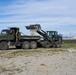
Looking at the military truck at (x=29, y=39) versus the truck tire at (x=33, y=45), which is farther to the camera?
the truck tire at (x=33, y=45)

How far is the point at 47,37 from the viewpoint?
42.6 m

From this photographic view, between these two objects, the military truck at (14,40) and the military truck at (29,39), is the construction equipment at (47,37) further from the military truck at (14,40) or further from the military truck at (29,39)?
the military truck at (14,40)

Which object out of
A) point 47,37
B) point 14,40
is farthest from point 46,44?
point 14,40

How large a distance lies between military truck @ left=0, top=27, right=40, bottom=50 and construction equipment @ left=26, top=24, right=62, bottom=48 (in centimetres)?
211

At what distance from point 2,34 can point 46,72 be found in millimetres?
22082

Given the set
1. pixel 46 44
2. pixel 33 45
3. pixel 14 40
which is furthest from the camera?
pixel 46 44

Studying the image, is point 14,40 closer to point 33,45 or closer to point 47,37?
point 33,45

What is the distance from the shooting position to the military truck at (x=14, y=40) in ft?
122

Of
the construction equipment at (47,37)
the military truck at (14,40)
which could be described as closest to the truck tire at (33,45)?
the military truck at (14,40)

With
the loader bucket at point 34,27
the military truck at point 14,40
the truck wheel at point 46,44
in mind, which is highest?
the loader bucket at point 34,27

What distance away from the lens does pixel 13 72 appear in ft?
53.0

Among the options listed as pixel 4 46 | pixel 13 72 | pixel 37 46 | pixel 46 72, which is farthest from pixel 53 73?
pixel 37 46

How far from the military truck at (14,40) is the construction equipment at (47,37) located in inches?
83.0

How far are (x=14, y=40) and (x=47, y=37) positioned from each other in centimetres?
640
